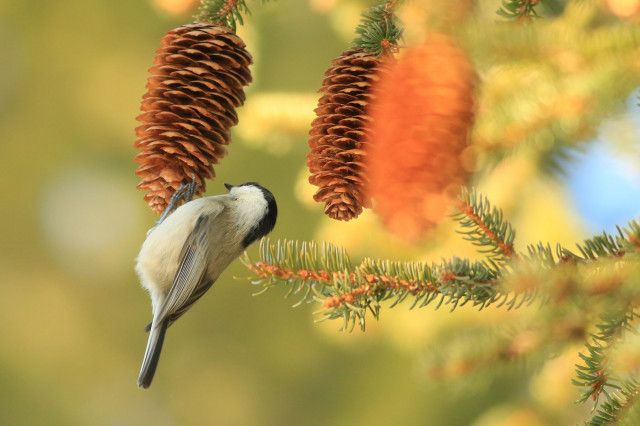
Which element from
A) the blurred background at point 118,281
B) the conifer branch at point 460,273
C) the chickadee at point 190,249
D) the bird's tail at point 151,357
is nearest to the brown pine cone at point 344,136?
the conifer branch at point 460,273

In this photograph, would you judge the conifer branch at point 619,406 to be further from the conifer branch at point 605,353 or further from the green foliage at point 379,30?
the green foliage at point 379,30

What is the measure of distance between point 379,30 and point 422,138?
42 centimetres

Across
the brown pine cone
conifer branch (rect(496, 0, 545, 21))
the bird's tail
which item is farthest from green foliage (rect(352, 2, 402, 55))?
the bird's tail

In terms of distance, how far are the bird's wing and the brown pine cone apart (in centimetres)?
71

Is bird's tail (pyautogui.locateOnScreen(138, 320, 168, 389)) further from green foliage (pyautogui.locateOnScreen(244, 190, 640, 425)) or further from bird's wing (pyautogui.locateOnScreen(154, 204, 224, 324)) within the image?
green foliage (pyautogui.locateOnScreen(244, 190, 640, 425))

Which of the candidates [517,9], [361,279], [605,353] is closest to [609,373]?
[605,353]

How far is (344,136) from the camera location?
3.66 feet

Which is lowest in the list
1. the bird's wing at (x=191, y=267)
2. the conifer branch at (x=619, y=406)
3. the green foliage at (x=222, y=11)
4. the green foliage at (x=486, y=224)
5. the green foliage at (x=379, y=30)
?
the conifer branch at (x=619, y=406)

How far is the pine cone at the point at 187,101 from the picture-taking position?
121 cm

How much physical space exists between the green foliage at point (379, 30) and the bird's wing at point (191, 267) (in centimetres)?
83

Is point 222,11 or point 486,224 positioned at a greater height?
point 222,11

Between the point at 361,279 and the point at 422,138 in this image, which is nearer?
the point at 422,138

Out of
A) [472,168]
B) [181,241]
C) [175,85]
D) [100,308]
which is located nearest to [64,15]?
[100,308]

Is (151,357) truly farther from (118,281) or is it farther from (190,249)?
(118,281)
